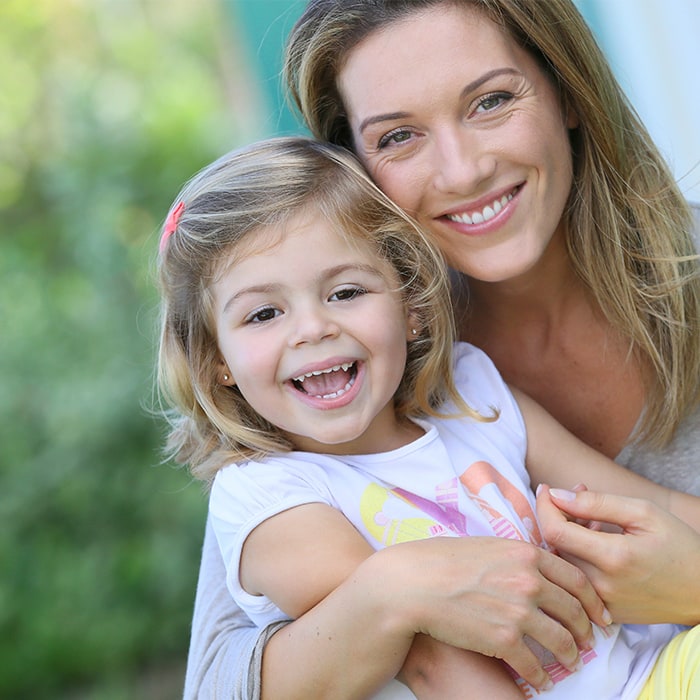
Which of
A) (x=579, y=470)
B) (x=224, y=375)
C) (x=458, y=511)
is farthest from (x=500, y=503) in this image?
(x=224, y=375)

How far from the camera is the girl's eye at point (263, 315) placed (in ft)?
6.70

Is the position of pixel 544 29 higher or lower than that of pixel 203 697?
higher

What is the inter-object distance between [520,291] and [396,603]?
993 millimetres

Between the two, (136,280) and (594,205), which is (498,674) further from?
(136,280)

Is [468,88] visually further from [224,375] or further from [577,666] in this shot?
[577,666]

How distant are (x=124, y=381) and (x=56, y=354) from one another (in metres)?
0.38

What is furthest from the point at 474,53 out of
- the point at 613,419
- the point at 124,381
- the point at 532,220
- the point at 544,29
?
the point at 124,381

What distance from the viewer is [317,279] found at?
202 cm

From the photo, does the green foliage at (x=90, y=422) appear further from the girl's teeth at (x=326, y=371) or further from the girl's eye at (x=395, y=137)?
the girl's teeth at (x=326, y=371)

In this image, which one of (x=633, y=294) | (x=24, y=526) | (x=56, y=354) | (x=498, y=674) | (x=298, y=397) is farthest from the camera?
(x=56, y=354)

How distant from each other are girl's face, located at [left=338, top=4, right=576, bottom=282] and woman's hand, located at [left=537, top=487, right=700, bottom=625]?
52 cm

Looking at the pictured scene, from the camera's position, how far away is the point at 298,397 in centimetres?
204

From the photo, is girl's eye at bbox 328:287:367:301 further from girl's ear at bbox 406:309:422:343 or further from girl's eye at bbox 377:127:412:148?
girl's eye at bbox 377:127:412:148

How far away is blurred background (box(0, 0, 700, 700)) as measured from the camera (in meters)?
3.81
